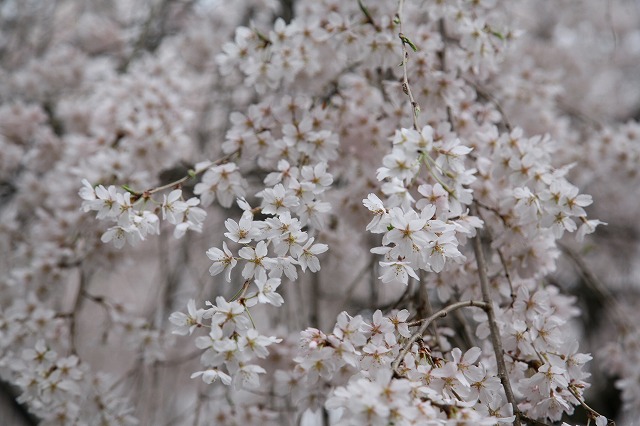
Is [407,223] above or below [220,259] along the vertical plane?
above

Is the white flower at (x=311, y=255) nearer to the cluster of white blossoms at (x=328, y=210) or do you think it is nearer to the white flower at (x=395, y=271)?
the cluster of white blossoms at (x=328, y=210)

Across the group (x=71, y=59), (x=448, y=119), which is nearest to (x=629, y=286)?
(x=448, y=119)

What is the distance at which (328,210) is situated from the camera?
1.16m

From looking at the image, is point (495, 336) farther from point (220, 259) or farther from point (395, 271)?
A: point (220, 259)

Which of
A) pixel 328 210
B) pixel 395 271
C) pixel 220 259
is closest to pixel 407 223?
pixel 395 271

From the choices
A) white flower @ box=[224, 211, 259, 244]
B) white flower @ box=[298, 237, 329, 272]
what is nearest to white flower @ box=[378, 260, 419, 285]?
white flower @ box=[298, 237, 329, 272]

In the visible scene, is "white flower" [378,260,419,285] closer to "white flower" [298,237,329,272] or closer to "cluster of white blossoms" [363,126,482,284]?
"cluster of white blossoms" [363,126,482,284]

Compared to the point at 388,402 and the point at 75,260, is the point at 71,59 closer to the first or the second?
the point at 75,260

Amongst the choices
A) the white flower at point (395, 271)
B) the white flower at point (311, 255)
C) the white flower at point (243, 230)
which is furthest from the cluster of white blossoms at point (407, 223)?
the white flower at point (243, 230)

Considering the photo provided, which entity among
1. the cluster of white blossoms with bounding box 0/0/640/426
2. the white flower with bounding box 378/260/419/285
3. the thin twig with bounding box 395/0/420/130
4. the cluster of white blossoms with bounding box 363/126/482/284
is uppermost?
the thin twig with bounding box 395/0/420/130

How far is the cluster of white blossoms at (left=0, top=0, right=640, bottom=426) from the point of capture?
3.33ft

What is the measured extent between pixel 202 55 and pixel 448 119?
5.71 feet

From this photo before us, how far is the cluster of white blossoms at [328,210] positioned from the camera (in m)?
1.01

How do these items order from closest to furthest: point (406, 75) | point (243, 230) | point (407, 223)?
point (407, 223), point (243, 230), point (406, 75)
